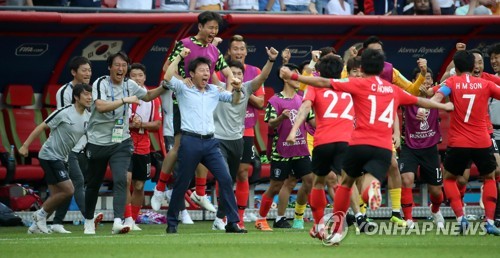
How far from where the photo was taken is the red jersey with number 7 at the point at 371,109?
43.4 feet

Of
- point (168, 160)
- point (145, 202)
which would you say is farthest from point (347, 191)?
point (145, 202)

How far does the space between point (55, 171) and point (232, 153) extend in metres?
2.39

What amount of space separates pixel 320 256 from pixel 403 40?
427 inches

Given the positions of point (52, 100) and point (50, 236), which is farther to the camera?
point (52, 100)

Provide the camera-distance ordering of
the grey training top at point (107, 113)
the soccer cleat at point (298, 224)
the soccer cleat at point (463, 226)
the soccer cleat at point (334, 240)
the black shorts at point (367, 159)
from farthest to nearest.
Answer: the soccer cleat at point (298, 224), the grey training top at point (107, 113), the soccer cleat at point (463, 226), the soccer cleat at point (334, 240), the black shorts at point (367, 159)

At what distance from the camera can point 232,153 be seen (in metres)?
17.0

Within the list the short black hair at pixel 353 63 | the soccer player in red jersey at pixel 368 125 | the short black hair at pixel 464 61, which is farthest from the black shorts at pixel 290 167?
Result: the soccer player in red jersey at pixel 368 125

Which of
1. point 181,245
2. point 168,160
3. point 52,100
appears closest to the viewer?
point 181,245

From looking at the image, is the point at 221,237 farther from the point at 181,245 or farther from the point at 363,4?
the point at 363,4

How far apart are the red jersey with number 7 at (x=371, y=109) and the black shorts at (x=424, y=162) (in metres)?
5.04

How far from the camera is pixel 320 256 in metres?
12.1

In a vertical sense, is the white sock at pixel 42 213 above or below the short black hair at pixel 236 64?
below

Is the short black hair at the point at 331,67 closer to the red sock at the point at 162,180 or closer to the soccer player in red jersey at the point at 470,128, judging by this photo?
the soccer player in red jersey at the point at 470,128

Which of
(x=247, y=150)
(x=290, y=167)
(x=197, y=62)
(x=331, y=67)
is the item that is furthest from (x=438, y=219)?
(x=197, y=62)
